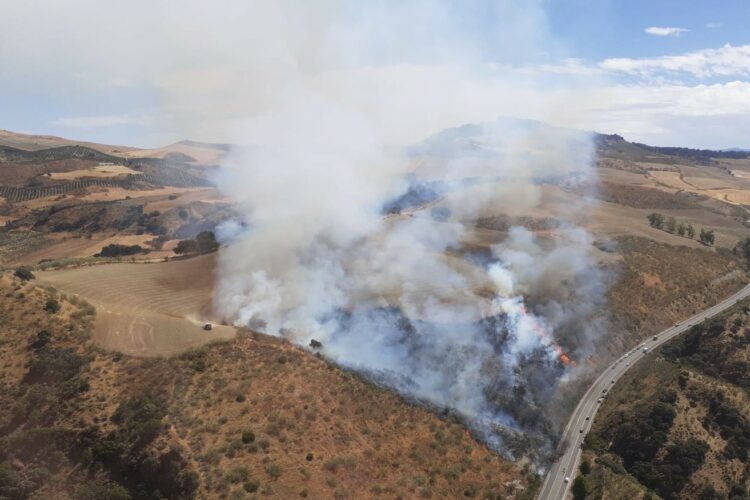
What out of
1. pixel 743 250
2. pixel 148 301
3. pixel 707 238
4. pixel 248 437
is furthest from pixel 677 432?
pixel 707 238

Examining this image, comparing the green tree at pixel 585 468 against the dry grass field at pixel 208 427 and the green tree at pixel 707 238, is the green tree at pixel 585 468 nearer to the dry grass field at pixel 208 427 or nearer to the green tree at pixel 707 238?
the dry grass field at pixel 208 427

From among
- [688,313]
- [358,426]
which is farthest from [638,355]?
[358,426]

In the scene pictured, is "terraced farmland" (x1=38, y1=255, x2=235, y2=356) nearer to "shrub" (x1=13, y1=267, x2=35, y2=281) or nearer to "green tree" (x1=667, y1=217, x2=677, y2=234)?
"shrub" (x1=13, y1=267, x2=35, y2=281)

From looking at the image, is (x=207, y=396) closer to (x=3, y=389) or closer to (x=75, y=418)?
(x=75, y=418)

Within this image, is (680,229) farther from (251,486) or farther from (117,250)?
(117,250)

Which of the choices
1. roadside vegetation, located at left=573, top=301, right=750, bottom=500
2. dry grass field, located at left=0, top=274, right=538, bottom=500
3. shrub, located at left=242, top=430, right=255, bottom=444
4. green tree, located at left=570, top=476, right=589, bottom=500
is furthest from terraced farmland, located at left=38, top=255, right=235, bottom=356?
roadside vegetation, located at left=573, top=301, right=750, bottom=500

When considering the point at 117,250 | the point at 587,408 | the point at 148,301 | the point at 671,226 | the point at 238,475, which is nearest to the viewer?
the point at 238,475
